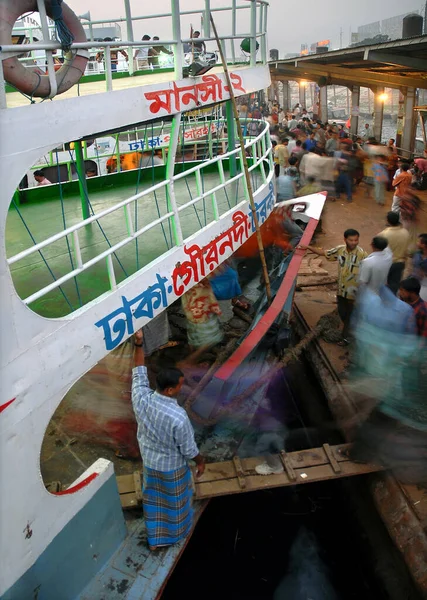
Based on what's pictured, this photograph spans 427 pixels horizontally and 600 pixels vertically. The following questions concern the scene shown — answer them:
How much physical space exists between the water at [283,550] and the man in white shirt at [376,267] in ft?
6.67

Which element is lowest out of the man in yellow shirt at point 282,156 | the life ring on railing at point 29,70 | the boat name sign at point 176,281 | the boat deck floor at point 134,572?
the boat deck floor at point 134,572

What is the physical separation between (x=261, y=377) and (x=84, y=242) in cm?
271

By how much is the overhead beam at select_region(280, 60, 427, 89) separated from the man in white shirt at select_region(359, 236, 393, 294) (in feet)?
47.4

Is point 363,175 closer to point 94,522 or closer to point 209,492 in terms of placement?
point 209,492

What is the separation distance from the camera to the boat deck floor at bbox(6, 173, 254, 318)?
4262 millimetres

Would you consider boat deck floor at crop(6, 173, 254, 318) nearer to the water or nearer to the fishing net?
the fishing net

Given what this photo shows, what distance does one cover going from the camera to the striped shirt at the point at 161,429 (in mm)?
3568

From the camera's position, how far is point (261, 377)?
6176mm

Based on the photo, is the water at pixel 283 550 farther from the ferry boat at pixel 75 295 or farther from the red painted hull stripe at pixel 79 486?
the red painted hull stripe at pixel 79 486

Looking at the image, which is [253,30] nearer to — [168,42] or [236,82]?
[236,82]

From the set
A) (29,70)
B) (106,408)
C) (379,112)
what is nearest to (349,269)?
(106,408)

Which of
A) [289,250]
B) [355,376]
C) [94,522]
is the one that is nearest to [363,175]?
[289,250]

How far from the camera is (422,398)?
4.90 m

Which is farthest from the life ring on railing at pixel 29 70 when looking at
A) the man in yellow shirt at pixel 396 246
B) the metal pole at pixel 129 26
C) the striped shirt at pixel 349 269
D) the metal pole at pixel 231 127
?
the man in yellow shirt at pixel 396 246
